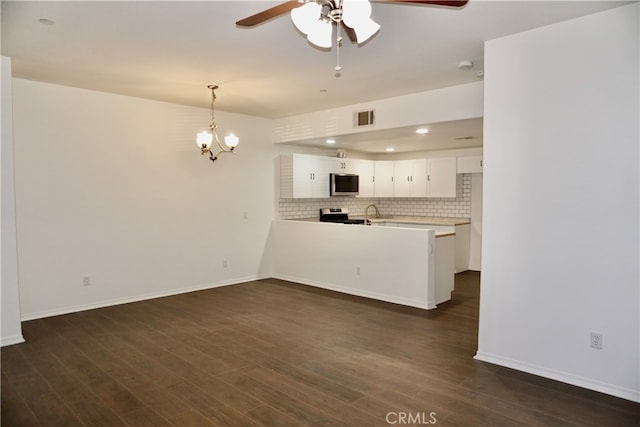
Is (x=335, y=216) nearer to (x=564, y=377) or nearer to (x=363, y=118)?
(x=363, y=118)

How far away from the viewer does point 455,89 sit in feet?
14.9

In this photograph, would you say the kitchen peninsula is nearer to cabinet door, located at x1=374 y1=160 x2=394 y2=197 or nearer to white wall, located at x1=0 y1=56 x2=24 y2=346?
cabinet door, located at x1=374 y1=160 x2=394 y2=197

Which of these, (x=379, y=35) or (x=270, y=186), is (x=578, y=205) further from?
(x=270, y=186)

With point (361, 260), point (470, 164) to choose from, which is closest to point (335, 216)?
point (361, 260)

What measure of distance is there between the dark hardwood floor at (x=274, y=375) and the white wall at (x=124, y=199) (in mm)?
602

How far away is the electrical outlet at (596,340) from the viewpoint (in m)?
2.86

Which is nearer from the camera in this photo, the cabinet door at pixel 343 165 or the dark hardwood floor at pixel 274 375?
the dark hardwood floor at pixel 274 375

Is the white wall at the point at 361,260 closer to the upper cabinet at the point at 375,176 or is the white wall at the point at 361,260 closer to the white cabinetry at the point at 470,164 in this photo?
the upper cabinet at the point at 375,176

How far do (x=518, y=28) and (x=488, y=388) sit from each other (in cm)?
270

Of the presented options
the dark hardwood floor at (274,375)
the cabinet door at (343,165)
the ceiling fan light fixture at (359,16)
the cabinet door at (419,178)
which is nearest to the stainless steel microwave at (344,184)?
the cabinet door at (343,165)

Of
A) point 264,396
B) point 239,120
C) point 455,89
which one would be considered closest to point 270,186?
point 239,120

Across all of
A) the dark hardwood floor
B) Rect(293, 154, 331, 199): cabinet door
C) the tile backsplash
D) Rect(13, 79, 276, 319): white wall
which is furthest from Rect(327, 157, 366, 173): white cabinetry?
the dark hardwood floor

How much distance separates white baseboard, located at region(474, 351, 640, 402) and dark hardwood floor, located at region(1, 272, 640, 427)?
7 centimetres
